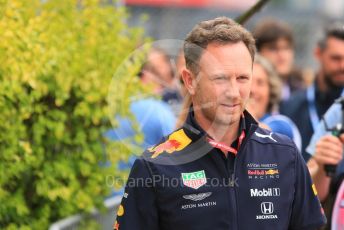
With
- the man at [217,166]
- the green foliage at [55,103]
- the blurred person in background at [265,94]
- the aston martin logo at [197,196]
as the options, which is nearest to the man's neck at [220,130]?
the man at [217,166]

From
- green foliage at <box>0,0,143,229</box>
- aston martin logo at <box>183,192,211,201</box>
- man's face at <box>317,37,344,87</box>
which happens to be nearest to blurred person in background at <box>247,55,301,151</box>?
man's face at <box>317,37,344,87</box>

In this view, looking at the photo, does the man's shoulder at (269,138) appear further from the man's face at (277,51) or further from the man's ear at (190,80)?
the man's face at (277,51)

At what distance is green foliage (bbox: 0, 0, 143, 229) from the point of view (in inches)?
167

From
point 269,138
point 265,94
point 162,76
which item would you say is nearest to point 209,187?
point 269,138

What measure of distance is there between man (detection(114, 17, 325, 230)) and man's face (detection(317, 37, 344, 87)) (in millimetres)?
2807

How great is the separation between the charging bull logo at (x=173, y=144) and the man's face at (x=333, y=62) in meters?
2.97

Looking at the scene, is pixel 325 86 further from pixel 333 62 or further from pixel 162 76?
pixel 162 76

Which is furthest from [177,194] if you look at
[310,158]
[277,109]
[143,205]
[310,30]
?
[310,30]

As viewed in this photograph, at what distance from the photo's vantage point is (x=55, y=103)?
468 cm

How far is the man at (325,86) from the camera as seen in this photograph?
6164 millimetres

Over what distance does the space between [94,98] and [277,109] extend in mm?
2047

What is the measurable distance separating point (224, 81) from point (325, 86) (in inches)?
124

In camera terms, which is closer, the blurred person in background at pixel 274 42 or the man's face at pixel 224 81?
the man's face at pixel 224 81

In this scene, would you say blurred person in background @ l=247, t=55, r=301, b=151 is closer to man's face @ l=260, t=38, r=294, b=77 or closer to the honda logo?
man's face @ l=260, t=38, r=294, b=77
